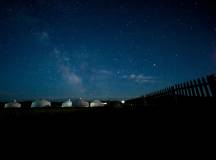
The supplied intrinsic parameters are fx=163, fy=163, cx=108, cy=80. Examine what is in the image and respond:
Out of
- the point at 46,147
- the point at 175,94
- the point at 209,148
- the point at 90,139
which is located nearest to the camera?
the point at 209,148

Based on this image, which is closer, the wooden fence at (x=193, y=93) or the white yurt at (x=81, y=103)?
the wooden fence at (x=193, y=93)

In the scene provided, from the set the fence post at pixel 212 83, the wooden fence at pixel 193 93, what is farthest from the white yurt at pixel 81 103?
the fence post at pixel 212 83

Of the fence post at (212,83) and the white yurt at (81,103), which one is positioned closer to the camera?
the fence post at (212,83)

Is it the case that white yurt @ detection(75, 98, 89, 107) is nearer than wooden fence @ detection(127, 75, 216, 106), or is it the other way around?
wooden fence @ detection(127, 75, 216, 106)

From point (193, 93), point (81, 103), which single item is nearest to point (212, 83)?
point (193, 93)

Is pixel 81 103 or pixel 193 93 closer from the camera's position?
pixel 193 93

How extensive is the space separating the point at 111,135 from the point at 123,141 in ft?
1.11

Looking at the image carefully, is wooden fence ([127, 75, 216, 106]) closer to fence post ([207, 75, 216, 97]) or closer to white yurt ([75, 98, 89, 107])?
fence post ([207, 75, 216, 97])

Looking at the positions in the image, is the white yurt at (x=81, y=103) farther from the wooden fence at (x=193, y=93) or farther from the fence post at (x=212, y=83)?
the fence post at (x=212, y=83)

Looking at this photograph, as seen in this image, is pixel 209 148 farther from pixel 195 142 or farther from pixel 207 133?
pixel 207 133

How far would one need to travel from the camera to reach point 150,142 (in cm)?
229

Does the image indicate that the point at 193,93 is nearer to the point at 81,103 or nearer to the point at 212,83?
the point at 212,83

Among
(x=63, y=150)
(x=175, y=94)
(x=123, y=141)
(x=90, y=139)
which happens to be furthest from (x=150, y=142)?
(x=175, y=94)

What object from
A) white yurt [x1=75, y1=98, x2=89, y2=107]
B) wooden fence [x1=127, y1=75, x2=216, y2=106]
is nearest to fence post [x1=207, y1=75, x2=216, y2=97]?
wooden fence [x1=127, y1=75, x2=216, y2=106]
